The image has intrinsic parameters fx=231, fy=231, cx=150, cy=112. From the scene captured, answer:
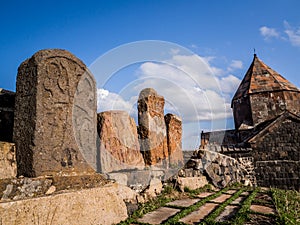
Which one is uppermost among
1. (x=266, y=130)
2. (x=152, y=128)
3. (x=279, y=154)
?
(x=266, y=130)

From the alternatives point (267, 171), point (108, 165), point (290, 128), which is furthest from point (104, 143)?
point (290, 128)

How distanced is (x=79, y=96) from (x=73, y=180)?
0.90 m

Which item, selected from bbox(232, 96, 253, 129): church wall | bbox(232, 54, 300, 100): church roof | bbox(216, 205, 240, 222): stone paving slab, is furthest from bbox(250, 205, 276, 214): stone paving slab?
bbox(232, 54, 300, 100): church roof

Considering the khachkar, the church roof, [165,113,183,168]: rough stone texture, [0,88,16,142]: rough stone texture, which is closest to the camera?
the khachkar

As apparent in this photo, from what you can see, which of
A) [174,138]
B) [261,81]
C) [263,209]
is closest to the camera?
[263,209]

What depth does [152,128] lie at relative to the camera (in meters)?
3.76

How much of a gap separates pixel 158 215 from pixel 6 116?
217 cm

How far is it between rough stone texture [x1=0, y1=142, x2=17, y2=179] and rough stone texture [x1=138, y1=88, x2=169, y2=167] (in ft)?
6.16

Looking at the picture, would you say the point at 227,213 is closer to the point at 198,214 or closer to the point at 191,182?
the point at 198,214

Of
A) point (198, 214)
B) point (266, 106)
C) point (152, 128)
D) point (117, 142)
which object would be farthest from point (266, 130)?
point (117, 142)

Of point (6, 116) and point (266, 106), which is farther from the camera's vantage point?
point (266, 106)

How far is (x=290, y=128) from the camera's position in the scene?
10055 millimetres

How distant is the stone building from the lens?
9406 mm

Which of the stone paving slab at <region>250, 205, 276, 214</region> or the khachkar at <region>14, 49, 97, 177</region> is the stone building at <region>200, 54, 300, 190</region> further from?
the khachkar at <region>14, 49, 97, 177</region>
